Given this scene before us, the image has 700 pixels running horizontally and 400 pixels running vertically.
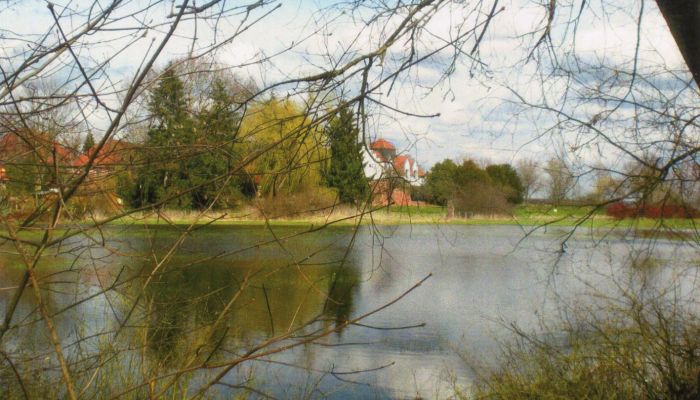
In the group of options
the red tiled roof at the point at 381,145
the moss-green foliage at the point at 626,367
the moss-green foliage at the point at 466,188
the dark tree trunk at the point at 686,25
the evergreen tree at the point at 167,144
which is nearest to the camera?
the evergreen tree at the point at 167,144

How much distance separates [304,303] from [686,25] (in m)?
4.66

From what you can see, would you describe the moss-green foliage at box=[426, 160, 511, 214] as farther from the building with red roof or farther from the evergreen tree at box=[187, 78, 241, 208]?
the evergreen tree at box=[187, 78, 241, 208]

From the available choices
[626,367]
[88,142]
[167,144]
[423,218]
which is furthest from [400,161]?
[626,367]

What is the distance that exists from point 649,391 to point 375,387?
7.47 feet

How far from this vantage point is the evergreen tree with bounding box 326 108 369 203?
2.52 meters

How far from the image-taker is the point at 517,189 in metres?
3.97

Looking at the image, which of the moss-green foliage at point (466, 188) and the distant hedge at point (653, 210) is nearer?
the moss-green foliage at point (466, 188)

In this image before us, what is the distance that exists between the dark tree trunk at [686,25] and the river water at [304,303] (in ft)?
3.92

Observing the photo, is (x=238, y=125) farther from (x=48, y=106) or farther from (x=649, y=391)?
(x=649, y=391)

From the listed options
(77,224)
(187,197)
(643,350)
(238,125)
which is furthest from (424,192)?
(643,350)

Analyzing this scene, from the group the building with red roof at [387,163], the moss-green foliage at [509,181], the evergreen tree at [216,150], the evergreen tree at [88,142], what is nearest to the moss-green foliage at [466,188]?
the moss-green foliage at [509,181]

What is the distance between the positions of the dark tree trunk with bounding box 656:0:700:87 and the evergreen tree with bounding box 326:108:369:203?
46.7 inches

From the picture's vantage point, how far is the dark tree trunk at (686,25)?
2.38 meters

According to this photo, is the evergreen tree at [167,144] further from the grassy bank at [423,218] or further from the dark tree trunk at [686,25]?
the dark tree trunk at [686,25]
